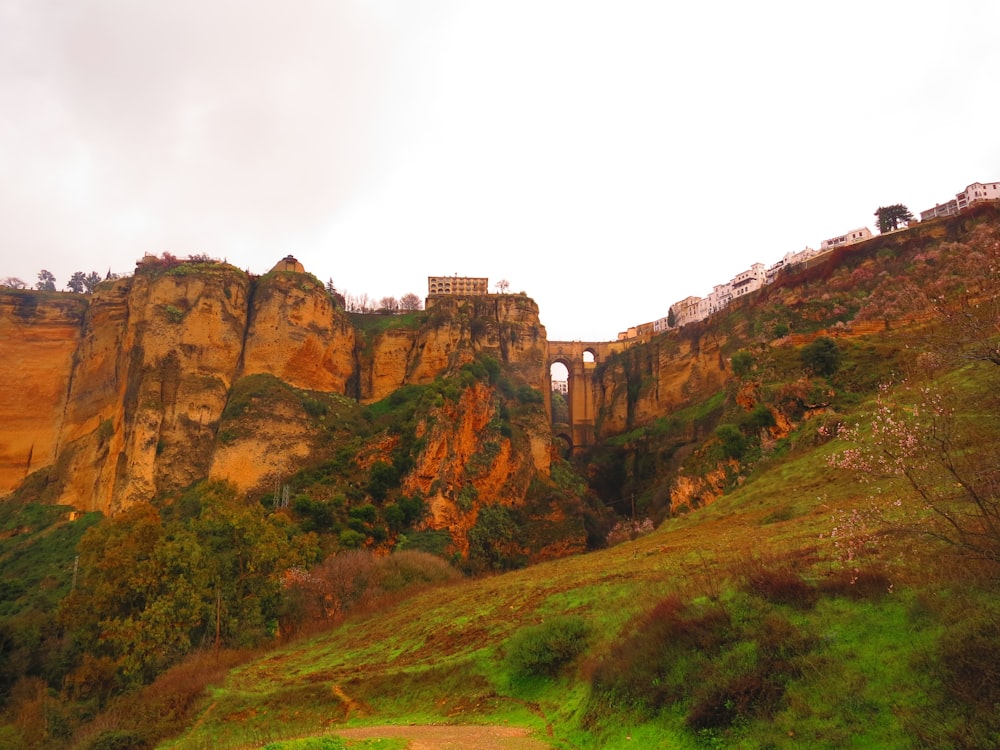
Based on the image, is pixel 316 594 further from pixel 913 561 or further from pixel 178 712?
pixel 913 561

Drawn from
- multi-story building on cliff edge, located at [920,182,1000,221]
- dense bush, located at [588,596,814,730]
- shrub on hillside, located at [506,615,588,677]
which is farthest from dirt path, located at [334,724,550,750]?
multi-story building on cliff edge, located at [920,182,1000,221]

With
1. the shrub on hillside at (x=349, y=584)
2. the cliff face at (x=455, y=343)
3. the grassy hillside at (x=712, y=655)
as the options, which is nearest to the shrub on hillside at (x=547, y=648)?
the grassy hillside at (x=712, y=655)

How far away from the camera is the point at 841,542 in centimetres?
1099

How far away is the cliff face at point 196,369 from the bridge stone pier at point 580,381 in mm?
7245

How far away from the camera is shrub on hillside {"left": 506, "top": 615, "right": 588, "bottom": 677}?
13336 mm

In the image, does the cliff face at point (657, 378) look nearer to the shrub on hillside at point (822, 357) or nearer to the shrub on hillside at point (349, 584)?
the shrub on hillside at point (822, 357)

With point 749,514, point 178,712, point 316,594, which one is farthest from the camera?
point 316,594

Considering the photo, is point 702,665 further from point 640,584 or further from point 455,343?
point 455,343

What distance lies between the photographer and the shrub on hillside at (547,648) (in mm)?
13336

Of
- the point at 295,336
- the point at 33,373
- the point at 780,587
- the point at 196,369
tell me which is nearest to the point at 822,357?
the point at 780,587

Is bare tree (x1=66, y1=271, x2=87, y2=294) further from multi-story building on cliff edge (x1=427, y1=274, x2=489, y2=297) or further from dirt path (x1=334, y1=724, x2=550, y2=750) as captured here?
dirt path (x1=334, y1=724, x2=550, y2=750)

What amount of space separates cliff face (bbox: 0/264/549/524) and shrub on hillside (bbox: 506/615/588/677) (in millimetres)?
33089

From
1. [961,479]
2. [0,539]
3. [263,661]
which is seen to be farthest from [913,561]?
[0,539]

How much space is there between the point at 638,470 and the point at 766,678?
163 ft
